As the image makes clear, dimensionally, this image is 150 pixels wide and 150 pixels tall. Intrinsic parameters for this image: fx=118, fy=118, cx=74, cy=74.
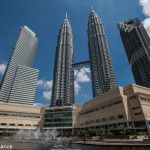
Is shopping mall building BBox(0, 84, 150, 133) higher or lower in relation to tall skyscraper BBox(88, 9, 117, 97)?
lower

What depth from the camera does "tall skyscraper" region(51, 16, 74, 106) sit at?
156250mm

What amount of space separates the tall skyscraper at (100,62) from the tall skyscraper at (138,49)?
28.5 metres

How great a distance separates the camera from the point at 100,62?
160 metres

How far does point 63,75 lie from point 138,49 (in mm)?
103966

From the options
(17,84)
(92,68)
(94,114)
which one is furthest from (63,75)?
(94,114)

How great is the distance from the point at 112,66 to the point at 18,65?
148m

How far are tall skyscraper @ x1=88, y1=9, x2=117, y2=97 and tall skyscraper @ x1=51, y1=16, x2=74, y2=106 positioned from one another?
33.2 meters

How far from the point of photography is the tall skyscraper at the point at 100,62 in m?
144

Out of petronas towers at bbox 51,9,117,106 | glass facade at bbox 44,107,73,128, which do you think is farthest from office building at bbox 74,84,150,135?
petronas towers at bbox 51,9,117,106

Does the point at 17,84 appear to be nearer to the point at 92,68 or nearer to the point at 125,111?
the point at 92,68

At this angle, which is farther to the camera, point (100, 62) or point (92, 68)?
point (92, 68)

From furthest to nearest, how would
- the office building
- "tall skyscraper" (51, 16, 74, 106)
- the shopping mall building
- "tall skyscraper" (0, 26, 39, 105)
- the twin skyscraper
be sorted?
"tall skyscraper" (0, 26, 39, 105) < "tall skyscraper" (51, 16, 74, 106) < the twin skyscraper < the shopping mall building < the office building

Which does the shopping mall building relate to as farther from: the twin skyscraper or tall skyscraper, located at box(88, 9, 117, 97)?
tall skyscraper, located at box(88, 9, 117, 97)

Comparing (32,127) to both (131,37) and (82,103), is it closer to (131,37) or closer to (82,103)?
(82,103)
